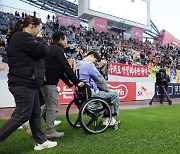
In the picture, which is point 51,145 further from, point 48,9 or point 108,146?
point 48,9

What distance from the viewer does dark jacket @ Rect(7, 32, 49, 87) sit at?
3158 mm

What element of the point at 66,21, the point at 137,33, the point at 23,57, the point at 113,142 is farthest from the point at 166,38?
the point at 23,57

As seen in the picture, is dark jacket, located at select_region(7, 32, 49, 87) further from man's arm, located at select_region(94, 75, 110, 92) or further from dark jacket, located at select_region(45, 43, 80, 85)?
man's arm, located at select_region(94, 75, 110, 92)

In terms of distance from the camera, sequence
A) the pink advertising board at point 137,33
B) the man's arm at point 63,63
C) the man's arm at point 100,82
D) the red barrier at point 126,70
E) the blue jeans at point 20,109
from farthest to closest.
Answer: the pink advertising board at point 137,33 → the red barrier at point 126,70 → the man's arm at point 100,82 → the man's arm at point 63,63 → the blue jeans at point 20,109

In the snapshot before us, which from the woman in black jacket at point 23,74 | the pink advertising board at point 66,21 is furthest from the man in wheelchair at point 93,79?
the pink advertising board at point 66,21

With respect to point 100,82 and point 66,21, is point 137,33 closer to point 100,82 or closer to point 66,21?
point 66,21

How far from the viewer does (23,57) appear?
317 cm

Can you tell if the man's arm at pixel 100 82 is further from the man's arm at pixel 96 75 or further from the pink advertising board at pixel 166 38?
the pink advertising board at pixel 166 38

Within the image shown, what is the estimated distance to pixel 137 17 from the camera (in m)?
31.2

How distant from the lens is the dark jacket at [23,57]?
124 inches

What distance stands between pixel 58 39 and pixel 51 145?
1.66 meters

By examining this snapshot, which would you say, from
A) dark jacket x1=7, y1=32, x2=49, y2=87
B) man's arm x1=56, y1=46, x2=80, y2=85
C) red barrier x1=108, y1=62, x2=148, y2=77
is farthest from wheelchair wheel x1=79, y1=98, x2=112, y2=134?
red barrier x1=108, y1=62, x2=148, y2=77

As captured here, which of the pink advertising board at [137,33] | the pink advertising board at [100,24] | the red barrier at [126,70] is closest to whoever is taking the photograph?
the red barrier at [126,70]

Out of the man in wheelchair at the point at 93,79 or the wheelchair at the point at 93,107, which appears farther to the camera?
the man in wheelchair at the point at 93,79
